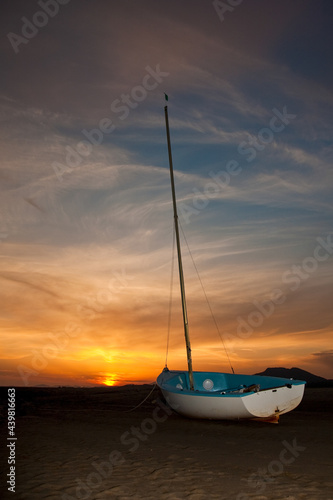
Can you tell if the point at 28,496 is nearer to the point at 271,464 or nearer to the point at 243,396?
the point at 271,464

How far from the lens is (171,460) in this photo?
29.6 ft

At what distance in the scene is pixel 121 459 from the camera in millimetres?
9219

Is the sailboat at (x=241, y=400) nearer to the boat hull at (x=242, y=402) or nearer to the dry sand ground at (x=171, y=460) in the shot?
the boat hull at (x=242, y=402)

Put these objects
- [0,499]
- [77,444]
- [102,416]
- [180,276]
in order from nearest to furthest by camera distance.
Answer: [0,499]
[77,444]
[102,416]
[180,276]

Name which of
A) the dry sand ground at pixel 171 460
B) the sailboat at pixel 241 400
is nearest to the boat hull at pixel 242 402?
the sailboat at pixel 241 400

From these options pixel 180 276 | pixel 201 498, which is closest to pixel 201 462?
pixel 201 498

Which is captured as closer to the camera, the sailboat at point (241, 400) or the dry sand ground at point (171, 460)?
the dry sand ground at point (171, 460)

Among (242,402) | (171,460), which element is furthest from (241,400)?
(171,460)

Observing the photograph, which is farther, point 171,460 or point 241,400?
point 241,400

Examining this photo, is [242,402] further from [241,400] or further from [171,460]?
[171,460]

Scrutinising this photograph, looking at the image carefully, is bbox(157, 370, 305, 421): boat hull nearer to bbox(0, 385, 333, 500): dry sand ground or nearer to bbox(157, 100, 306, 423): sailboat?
bbox(157, 100, 306, 423): sailboat

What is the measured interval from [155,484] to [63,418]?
1055cm

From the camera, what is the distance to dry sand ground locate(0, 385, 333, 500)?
681 centimetres

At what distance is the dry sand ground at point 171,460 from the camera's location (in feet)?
22.3
